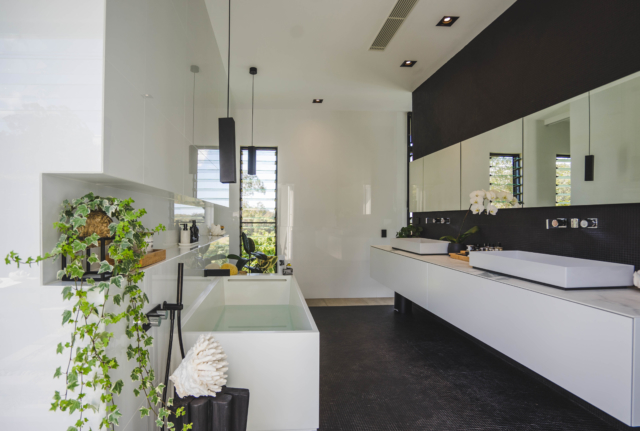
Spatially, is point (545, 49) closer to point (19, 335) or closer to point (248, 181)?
point (19, 335)

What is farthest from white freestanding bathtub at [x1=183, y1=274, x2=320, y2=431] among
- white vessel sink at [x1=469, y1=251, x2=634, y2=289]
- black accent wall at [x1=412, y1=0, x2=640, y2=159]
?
black accent wall at [x1=412, y1=0, x2=640, y2=159]

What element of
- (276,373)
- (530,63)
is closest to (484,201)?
(530,63)

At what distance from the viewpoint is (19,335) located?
102 cm

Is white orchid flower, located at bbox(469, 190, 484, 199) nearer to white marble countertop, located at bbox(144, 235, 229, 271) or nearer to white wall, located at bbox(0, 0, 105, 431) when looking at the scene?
white marble countertop, located at bbox(144, 235, 229, 271)

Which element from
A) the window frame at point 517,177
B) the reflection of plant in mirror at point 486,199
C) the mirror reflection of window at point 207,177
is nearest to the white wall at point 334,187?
the mirror reflection of window at point 207,177

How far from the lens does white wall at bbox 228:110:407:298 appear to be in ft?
18.3

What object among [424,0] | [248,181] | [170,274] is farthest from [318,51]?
[170,274]

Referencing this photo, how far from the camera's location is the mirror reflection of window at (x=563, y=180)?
2.30 metres

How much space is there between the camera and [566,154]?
91.0 inches

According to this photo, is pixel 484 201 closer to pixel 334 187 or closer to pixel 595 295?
pixel 595 295

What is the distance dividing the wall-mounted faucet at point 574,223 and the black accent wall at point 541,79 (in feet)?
0.11

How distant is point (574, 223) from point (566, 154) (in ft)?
1.49

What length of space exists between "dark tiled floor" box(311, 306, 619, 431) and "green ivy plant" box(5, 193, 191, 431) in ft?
4.90

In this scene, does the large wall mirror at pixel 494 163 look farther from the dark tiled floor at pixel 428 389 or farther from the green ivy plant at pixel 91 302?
the green ivy plant at pixel 91 302
